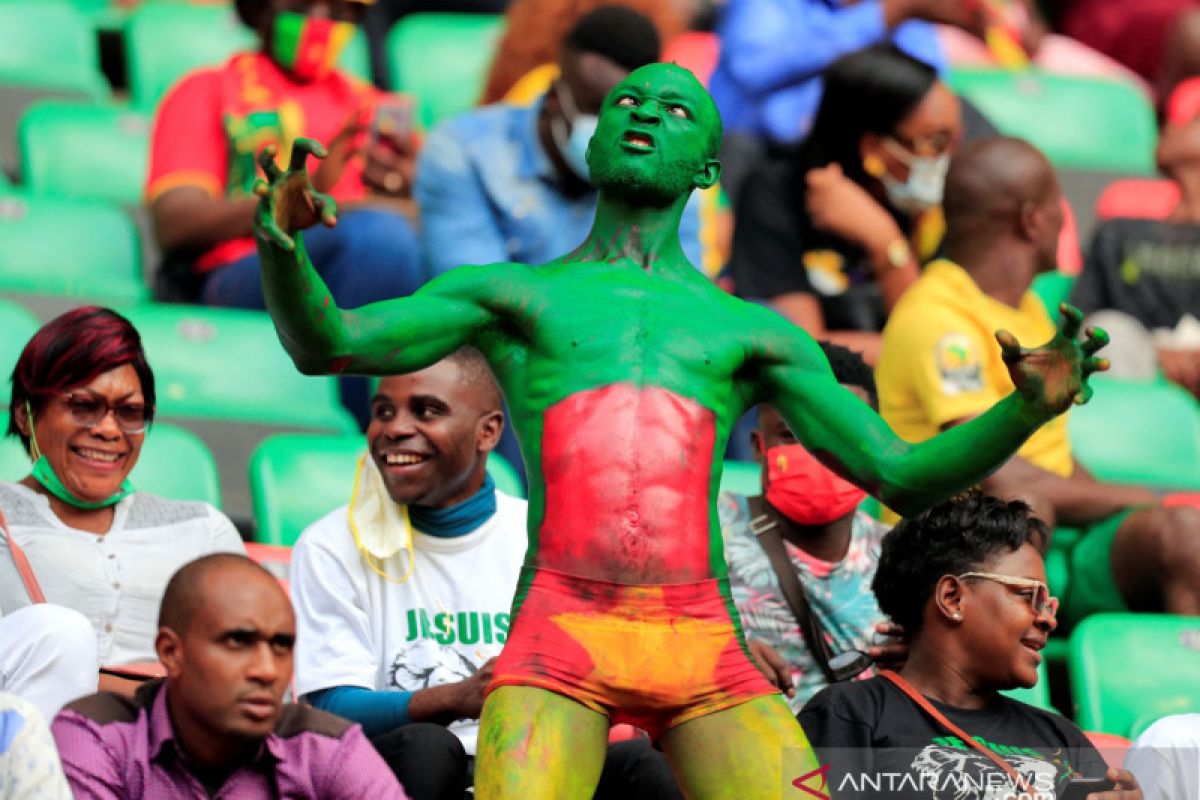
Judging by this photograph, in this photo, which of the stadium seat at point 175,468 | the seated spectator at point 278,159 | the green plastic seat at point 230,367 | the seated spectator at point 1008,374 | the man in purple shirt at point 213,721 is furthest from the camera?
the seated spectator at point 278,159

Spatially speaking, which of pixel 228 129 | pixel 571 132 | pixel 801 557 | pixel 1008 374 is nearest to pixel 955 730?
pixel 801 557

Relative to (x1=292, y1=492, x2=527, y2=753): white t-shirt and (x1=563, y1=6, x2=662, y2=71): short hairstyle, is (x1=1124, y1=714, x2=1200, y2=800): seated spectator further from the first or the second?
(x1=563, y1=6, x2=662, y2=71): short hairstyle

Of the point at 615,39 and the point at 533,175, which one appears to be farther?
the point at 533,175

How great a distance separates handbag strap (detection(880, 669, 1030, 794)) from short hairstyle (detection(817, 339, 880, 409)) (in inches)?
36.5

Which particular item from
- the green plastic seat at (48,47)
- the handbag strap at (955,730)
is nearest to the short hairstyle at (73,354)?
the handbag strap at (955,730)

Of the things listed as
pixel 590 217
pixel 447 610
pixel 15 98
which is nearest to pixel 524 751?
pixel 447 610

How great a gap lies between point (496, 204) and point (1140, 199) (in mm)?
2490

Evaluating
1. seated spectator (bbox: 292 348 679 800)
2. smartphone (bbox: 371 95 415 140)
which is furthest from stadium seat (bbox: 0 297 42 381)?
seated spectator (bbox: 292 348 679 800)

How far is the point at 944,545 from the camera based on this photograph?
13.2ft

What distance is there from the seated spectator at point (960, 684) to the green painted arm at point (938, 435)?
0.62 m

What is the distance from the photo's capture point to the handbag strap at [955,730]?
3682 mm

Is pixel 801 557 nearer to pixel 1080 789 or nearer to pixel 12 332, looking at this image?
pixel 1080 789

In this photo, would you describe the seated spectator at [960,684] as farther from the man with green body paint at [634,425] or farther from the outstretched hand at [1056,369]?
the outstretched hand at [1056,369]

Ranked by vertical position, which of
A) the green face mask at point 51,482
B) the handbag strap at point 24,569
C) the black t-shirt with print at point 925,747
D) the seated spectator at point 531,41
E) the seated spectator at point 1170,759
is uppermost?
the seated spectator at point 531,41
